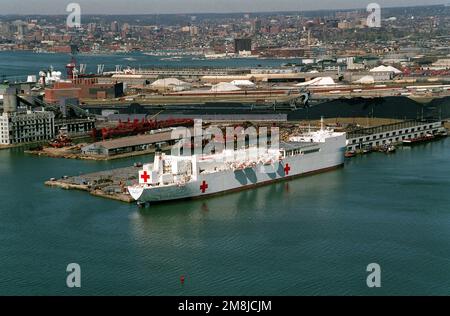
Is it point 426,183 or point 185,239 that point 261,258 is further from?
point 426,183

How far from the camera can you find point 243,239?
20.4 ft

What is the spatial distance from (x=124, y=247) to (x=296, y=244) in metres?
1.25

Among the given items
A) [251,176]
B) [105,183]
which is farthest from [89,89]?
[251,176]

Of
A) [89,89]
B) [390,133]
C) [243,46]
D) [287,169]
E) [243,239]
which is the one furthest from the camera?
[243,46]

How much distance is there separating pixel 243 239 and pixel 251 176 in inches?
81.7

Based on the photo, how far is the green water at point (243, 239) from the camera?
5.20 m

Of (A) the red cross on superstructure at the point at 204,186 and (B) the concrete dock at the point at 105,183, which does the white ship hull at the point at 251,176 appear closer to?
(A) the red cross on superstructure at the point at 204,186

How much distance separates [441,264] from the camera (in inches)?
220

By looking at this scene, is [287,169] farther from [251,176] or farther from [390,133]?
[390,133]

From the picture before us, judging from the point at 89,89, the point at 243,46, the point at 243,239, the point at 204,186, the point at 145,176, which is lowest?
the point at 243,239

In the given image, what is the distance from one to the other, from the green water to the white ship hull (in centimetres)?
12

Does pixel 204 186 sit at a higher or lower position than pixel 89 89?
lower

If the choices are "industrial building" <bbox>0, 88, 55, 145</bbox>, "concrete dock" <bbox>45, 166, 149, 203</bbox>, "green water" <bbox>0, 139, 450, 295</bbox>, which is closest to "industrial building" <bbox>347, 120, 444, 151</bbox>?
"green water" <bbox>0, 139, 450, 295</bbox>

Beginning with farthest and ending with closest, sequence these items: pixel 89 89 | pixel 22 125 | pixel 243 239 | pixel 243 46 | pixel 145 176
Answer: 1. pixel 243 46
2. pixel 89 89
3. pixel 22 125
4. pixel 145 176
5. pixel 243 239
